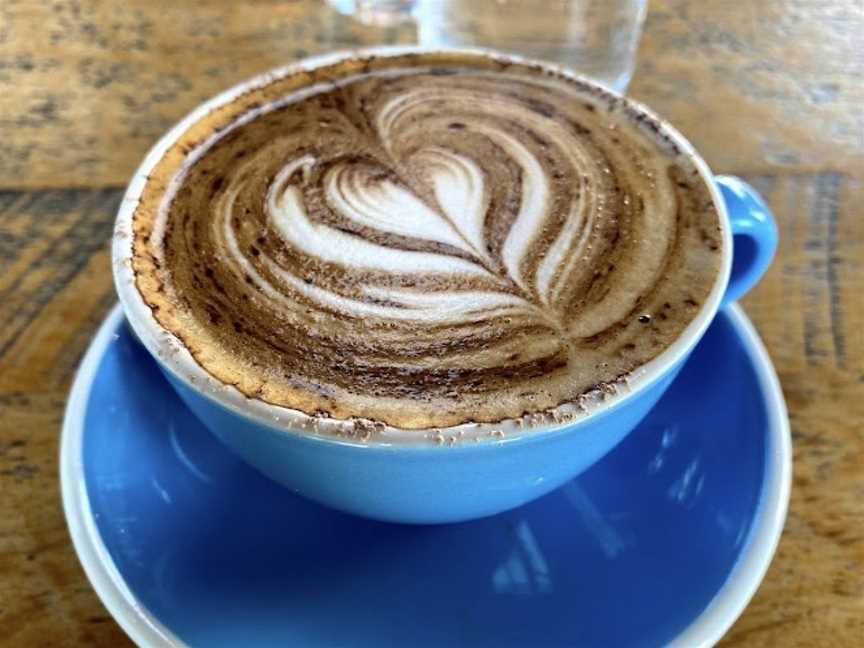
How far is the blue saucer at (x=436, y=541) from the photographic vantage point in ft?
2.08

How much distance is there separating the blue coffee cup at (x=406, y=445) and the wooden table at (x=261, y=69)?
184 mm

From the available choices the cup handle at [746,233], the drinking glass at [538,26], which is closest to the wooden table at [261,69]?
the drinking glass at [538,26]

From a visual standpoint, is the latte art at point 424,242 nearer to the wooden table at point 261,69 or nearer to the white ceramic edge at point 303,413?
the white ceramic edge at point 303,413

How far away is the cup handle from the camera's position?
0.73 meters

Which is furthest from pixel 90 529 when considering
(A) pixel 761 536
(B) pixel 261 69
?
(B) pixel 261 69

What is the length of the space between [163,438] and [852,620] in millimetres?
553

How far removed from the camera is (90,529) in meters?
0.67

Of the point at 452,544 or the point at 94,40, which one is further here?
the point at 94,40

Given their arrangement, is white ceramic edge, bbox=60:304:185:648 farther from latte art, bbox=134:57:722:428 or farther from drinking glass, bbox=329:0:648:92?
drinking glass, bbox=329:0:648:92

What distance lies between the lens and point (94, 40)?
1.25 meters

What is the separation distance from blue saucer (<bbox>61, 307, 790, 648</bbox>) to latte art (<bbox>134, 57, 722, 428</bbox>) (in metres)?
0.16

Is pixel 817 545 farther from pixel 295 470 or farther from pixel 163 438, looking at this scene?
pixel 163 438

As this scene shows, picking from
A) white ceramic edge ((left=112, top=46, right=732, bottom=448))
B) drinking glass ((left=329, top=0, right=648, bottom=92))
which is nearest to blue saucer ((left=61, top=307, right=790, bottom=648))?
white ceramic edge ((left=112, top=46, right=732, bottom=448))

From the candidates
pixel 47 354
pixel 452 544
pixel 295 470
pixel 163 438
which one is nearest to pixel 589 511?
pixel 452 544
